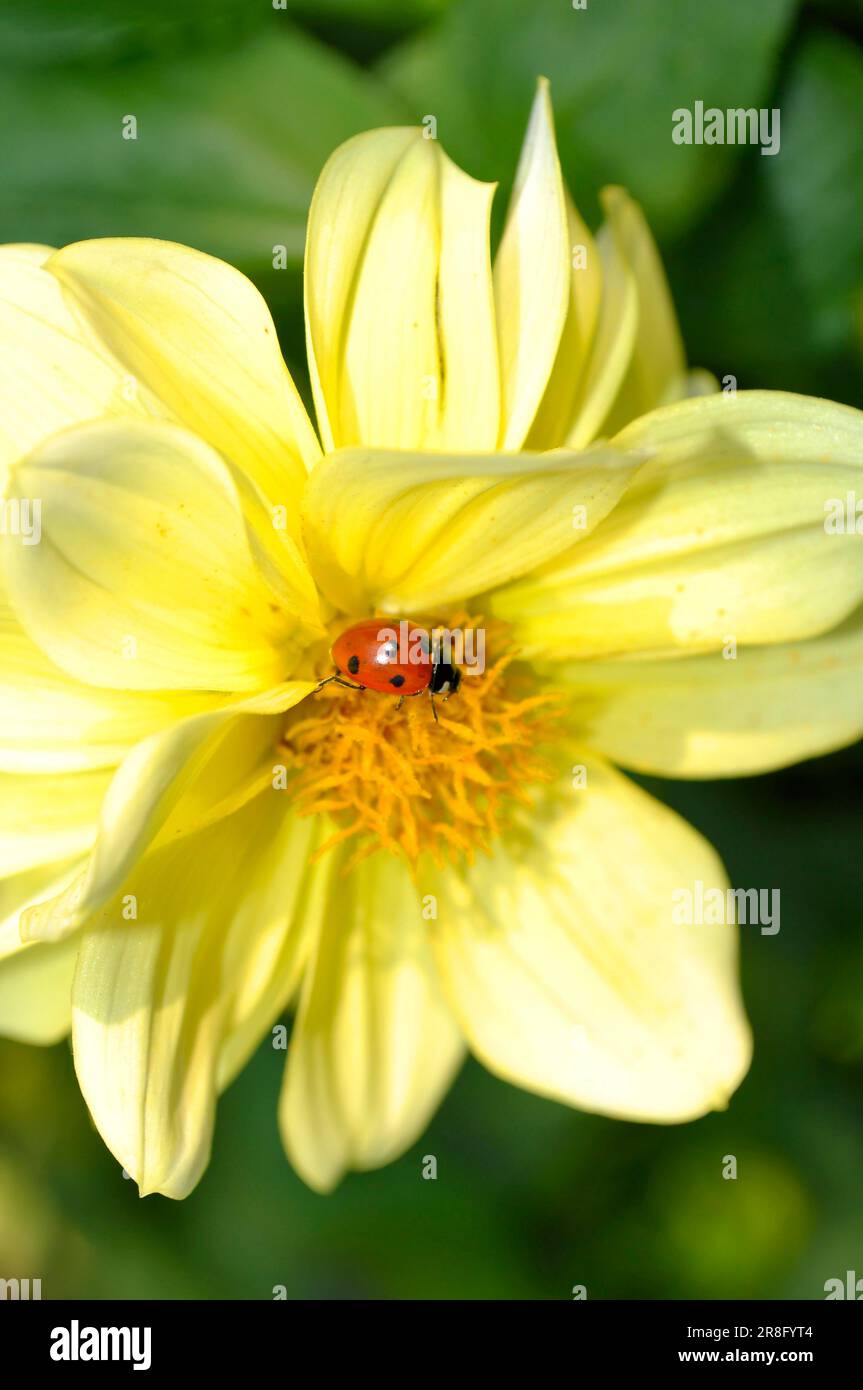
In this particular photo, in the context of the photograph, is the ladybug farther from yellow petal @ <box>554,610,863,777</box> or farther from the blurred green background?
the blurred green background

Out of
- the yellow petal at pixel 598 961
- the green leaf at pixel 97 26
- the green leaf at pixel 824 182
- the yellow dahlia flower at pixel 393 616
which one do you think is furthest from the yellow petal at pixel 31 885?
the green leaf at pixel 824 182

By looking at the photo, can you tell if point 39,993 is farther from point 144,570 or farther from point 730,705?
point 730,705

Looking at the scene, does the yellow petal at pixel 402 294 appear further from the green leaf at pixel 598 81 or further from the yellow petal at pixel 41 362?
the green leaf at pixel 598 81

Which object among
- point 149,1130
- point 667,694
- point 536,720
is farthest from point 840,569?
point 149,1130

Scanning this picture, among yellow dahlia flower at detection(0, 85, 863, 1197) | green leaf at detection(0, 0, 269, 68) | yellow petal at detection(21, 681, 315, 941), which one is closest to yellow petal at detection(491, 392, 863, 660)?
yellow dahlia flower at detection(0, 85, 863, 1197)

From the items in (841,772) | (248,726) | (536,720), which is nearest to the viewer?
(248,726)
